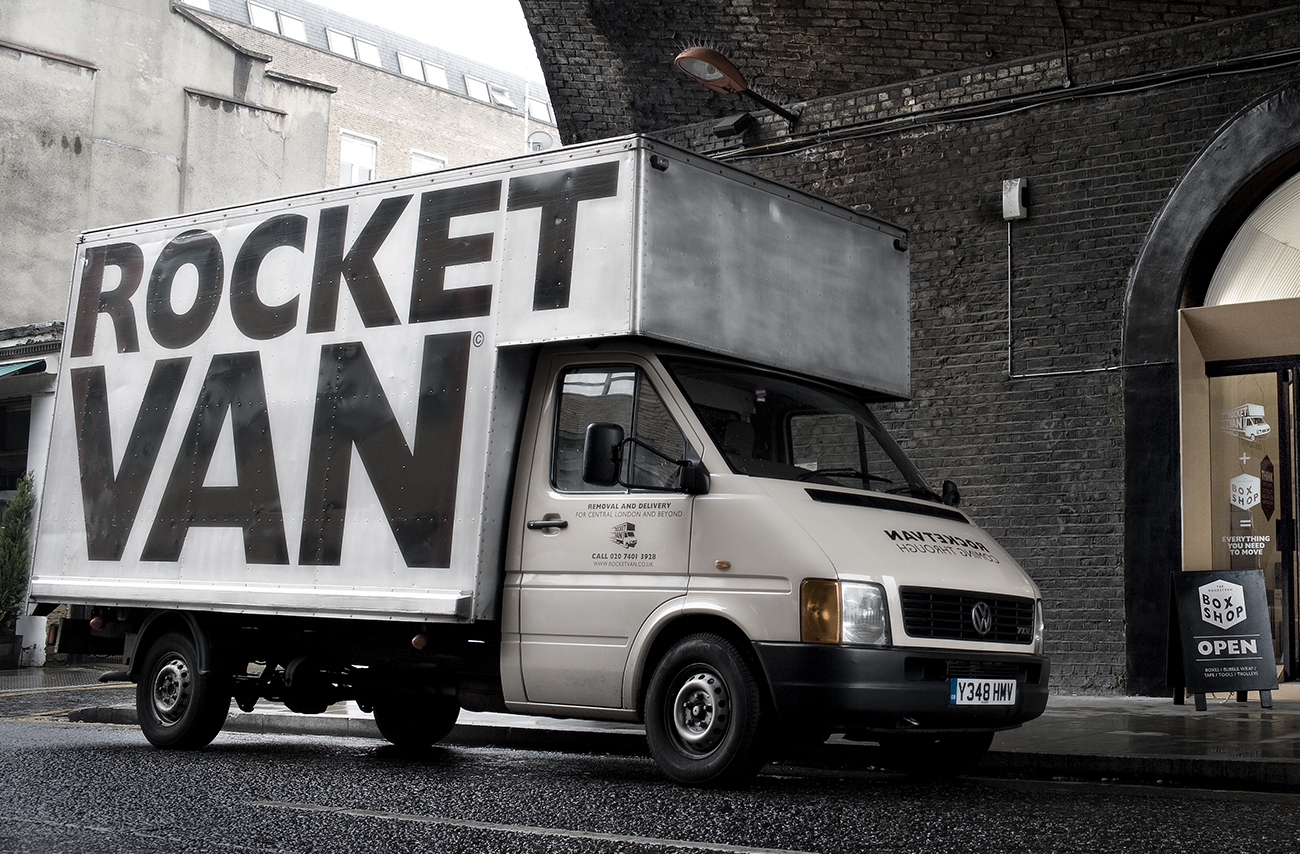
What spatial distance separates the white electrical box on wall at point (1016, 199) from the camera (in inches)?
485

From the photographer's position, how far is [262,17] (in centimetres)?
4322

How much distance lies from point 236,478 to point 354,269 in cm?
149

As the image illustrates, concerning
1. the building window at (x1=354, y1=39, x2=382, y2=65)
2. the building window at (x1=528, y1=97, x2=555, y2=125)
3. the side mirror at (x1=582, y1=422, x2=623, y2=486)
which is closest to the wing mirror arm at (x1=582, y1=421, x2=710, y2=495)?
the side mirror at (x1=582, y1=422, x2=623, y2=486)

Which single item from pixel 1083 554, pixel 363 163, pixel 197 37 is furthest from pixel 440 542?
pixel 363 163

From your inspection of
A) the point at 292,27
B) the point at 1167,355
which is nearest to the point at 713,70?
the point at 1167,355

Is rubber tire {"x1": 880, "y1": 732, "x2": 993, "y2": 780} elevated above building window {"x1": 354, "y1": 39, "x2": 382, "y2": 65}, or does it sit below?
below

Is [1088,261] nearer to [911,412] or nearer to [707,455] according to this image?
[911,412]

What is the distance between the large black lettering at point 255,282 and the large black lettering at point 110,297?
3.07ft

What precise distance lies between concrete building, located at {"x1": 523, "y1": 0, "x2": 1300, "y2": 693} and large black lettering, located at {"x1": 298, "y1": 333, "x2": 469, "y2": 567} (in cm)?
609

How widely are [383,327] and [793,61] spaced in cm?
706

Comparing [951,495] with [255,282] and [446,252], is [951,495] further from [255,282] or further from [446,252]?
[255,282]

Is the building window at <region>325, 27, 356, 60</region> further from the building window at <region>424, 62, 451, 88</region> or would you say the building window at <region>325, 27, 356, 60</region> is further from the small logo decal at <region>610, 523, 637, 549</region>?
the small logo decal at <region>610, 523, 637, 549</region>

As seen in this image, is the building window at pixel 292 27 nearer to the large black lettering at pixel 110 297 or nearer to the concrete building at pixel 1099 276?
the concrete building at pixel 1099 276

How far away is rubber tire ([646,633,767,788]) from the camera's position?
6.48 meters
